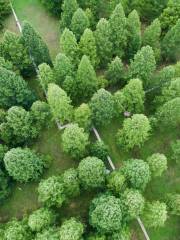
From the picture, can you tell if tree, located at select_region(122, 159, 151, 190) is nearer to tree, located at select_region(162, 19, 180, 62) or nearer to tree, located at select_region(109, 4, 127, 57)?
tree, located at select_region(109, 4, 127, 57)

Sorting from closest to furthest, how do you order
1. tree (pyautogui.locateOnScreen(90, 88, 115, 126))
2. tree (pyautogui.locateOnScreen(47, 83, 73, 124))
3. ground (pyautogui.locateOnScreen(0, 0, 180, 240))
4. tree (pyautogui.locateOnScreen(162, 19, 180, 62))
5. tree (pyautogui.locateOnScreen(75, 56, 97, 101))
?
tree (pyautogui.locateOnScreen(47, 83, 73, 124)) < tree (pyautogui.locateOnScreen(90, 88, 115, 126)) < ground (pyautogui.locateOnScreen(0, 0, 180, 240)) < tree (pyautogui.locateOnScreen(75, 56, 97, 101)) < tree (pyautogui.locateOnScreen(162, 19, 180, 62))

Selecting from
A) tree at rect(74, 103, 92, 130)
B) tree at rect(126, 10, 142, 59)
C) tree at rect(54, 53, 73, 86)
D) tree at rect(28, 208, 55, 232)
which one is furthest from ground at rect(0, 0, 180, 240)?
tree at rect(126, 10, 142, 59)

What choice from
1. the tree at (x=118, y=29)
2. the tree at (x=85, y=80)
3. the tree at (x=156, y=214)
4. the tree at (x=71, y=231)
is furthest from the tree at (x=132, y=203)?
the tree at (x=118, y=29)

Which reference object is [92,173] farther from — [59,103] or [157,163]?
[59,103]

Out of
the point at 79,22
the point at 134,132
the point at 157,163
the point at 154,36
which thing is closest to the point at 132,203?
the point at 157,163

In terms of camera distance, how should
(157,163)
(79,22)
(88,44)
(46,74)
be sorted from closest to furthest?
(157,163), (46,74), (88,44), (79,22)
